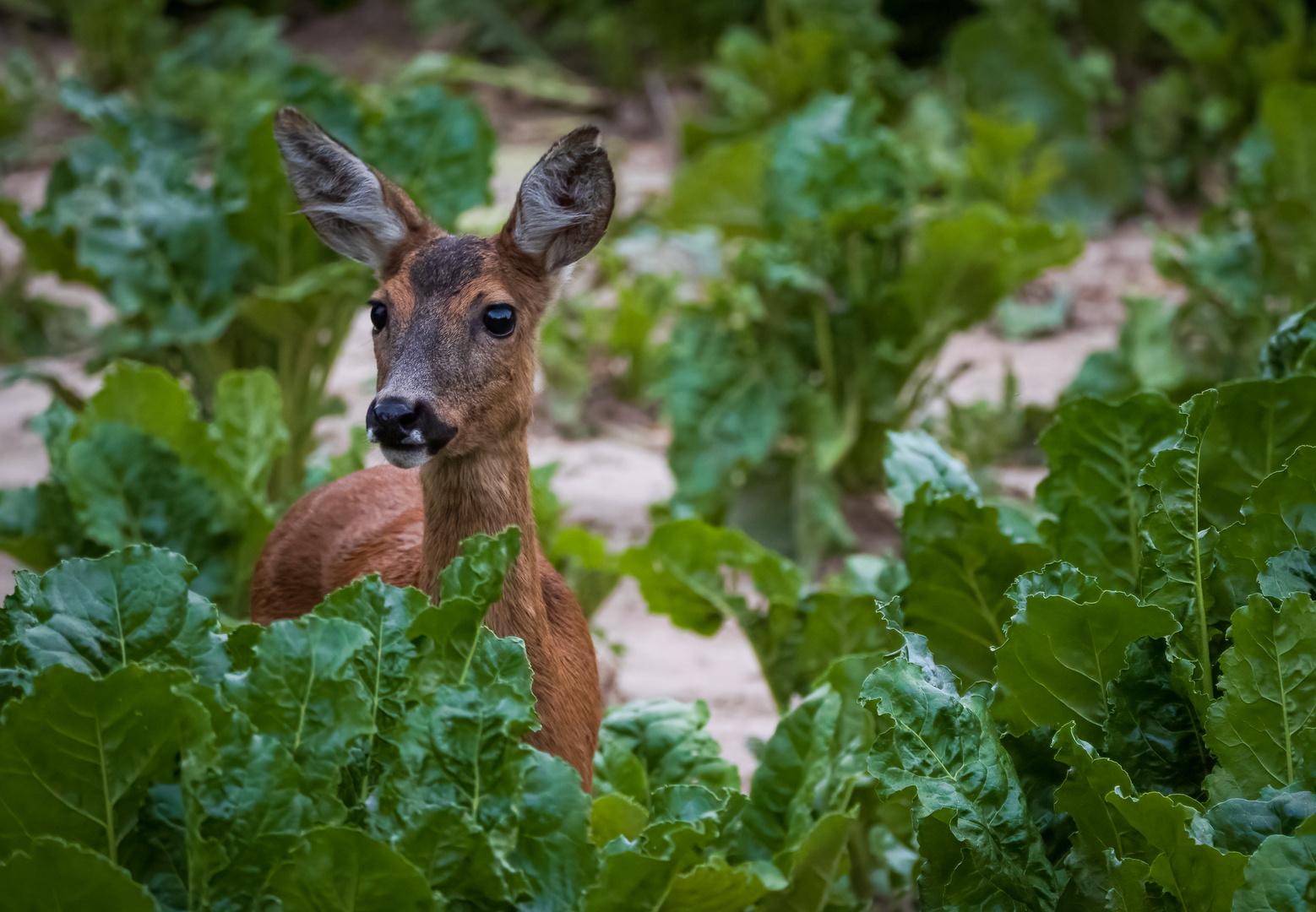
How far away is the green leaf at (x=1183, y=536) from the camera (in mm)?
2297

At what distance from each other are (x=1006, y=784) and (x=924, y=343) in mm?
2818

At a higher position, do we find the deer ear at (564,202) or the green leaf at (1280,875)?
the deer ear at (564,202)

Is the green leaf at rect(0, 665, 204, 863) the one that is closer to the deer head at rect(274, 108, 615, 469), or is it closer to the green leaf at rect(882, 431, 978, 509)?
the deer head at rect(274, 108, 615, 469)

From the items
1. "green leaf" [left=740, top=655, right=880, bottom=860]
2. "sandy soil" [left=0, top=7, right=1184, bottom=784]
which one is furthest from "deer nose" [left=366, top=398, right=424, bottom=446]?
"sandy soil" [left=0, top=7, right=1184, bottom=784]

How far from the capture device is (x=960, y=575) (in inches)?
110

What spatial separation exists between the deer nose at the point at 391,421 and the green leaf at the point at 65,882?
0.86 m

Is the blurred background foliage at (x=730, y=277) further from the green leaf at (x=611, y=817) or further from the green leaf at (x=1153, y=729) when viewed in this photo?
the green leaf at (x=1153, y=729)

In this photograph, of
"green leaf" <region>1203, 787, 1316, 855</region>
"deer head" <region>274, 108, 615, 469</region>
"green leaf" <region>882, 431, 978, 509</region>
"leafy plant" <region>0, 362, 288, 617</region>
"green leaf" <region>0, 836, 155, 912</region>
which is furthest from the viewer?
"leafy plant" <region>0, 362, 288, 617</region>

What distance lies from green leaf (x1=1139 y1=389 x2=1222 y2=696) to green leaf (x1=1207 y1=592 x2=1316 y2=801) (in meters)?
0.22

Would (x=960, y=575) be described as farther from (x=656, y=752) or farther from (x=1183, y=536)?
(x=656, y=752)

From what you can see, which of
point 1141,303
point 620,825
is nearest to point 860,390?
point 1141,303

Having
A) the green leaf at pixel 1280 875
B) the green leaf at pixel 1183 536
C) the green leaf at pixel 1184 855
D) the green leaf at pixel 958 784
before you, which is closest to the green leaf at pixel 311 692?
the green leaf at pixel 958 784

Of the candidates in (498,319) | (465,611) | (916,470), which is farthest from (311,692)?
(916,470)

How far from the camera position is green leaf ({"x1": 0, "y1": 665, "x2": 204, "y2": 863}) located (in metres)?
1.82
